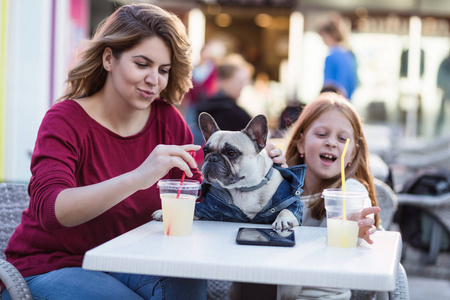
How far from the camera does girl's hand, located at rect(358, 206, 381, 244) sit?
1.94m

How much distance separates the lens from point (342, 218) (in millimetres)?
1946

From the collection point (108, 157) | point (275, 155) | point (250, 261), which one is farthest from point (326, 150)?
point (250, 261)

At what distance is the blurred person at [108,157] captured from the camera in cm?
200

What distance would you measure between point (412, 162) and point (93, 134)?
19.2ft

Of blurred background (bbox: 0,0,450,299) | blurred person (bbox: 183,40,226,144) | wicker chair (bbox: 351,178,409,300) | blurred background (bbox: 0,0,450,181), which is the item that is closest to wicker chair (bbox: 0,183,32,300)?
wicker chair (bbox: 351,178,409,300)

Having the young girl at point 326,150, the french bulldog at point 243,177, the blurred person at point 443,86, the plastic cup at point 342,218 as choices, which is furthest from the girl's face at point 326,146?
the blurred person at point 443,86

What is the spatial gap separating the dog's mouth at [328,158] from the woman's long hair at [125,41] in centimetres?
73

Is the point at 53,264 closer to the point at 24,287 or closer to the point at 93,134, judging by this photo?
the point at 24,287

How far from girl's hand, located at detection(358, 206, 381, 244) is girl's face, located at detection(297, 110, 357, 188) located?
0.81 m

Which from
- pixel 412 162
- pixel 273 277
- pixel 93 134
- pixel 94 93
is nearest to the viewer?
pixel 273 277

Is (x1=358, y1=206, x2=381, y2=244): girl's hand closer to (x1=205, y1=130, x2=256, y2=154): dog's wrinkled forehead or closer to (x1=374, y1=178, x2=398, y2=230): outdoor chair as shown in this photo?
(x1=205, y1=130, x2=256, y2=154): dog's wrinkled forehead

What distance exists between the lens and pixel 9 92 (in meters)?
A: 5.55

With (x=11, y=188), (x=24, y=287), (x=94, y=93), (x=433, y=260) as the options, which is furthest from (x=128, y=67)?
(x=433, y=260)

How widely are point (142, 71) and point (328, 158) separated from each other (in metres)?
0.95
